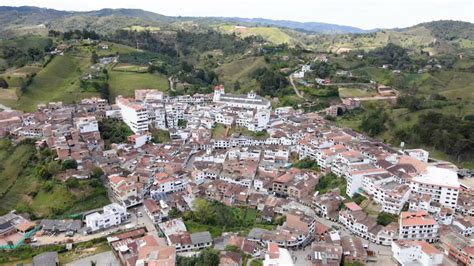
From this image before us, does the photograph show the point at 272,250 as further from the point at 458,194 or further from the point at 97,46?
the point at 97,46

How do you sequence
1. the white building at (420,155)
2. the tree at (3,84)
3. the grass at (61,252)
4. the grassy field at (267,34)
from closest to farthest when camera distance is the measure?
the grass at (61,252) → the white building at (420,155) → the tree at (3,84) → the grassy field at (267,34)

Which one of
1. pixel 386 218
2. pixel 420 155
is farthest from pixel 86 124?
pixel 420 155

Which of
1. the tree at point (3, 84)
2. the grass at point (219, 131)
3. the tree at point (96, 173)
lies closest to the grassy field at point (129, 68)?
the tree at point (3, 84)

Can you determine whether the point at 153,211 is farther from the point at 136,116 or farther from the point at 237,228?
the point at 136,116

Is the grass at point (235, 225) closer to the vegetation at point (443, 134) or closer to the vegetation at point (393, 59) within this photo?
the vegetation at point (443, 134)

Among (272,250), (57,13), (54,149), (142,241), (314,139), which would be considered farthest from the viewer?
(57,13)

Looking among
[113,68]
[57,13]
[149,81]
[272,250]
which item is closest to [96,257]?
[272,250]
